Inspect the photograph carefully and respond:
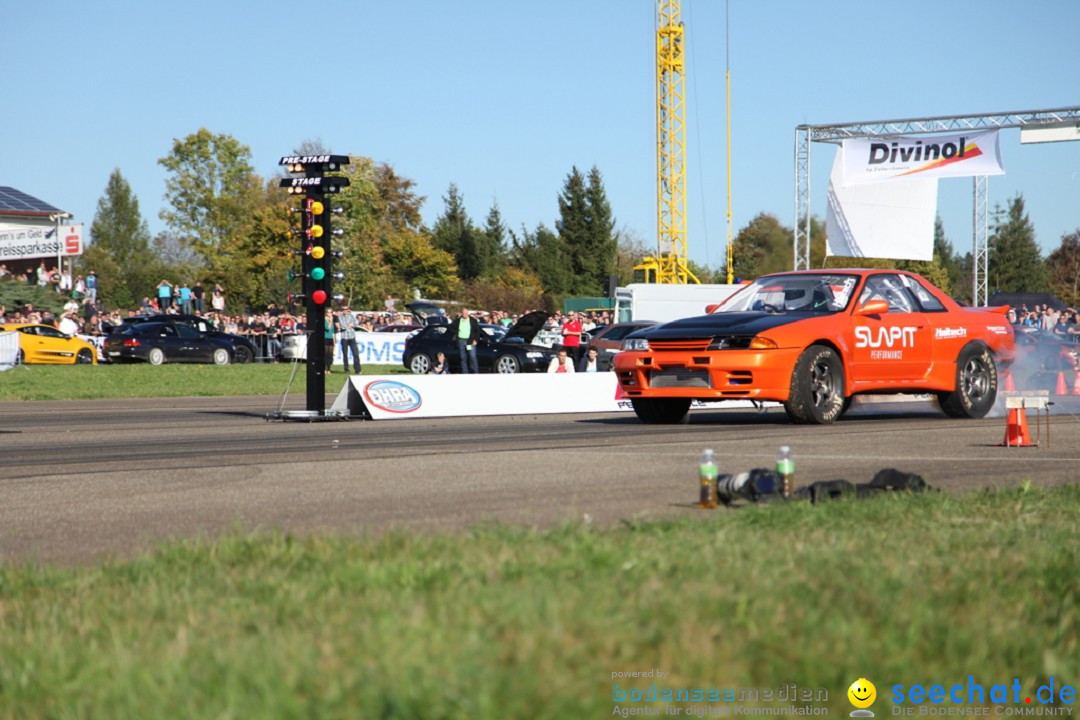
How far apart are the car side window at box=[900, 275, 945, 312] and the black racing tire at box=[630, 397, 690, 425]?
294 cm

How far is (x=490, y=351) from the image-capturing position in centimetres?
3266

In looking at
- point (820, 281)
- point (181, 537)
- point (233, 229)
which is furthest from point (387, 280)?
point (181, 537)

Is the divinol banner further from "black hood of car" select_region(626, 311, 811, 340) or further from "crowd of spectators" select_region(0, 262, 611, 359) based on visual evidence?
"black hood of car" select_region(626, 311, 811, 340)

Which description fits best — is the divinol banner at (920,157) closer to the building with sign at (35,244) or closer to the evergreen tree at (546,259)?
the building with sign at (35,244)

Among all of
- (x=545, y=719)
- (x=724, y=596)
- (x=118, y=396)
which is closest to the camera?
(x=545, y=719)

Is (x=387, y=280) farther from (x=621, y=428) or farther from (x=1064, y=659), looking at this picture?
(x=1064, y=659)

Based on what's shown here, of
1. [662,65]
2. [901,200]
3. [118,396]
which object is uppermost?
[662,65]

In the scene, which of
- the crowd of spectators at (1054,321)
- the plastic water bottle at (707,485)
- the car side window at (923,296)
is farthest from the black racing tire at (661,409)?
the crowd of spectators at (1054,321)

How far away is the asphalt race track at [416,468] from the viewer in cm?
672

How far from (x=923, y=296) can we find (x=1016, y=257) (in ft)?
309

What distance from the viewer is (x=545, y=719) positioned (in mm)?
2889

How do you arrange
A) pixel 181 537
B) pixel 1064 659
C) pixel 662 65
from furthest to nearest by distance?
pixel 662 65
pixel 181 537
pixel 1064 659

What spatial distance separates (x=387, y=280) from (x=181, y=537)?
6755 centimetres

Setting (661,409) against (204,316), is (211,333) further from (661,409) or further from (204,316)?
(661,409)
